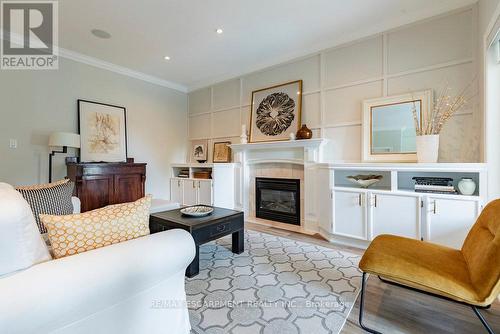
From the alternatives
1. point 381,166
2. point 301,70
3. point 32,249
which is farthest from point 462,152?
point 32,249

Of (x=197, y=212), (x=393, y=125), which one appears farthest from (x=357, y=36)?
(x=197, y=212)

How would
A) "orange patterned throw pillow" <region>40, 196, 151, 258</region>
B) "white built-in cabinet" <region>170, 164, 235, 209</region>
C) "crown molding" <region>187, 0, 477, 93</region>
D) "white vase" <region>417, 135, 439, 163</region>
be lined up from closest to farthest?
"orange patterned throw pillow" <region>40, 196, 151, 258</region> → "white vase" <region>417, 135, 439, 163</region> → "crown molding" <region>187, 0, 477, 93</region> → "white built-in cabinet" <region>170, 164, 235, 209</region>

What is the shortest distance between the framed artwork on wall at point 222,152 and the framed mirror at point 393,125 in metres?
2.56

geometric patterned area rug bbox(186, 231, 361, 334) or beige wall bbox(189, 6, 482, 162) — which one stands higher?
beige wall bbox(189, 6, 482, 162)

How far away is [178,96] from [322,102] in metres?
3.41

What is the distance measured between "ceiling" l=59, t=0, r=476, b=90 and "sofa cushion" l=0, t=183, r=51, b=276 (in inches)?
103

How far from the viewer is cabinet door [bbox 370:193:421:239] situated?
2410mm

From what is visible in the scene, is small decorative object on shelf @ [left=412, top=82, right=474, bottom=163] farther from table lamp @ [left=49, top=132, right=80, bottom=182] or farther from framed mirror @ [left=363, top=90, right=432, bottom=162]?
table lamp @ [left=49, top=132, right=80, bottom=182]

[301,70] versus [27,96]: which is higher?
[301,70]

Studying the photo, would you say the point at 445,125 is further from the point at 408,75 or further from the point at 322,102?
the point at 322,102

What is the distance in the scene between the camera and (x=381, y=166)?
264 cm

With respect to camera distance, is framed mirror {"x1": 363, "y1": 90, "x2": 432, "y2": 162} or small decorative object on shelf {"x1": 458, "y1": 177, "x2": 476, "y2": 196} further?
framed mirror {"x1": 363, "y1": 90, "x2": 432, "y2": 162}

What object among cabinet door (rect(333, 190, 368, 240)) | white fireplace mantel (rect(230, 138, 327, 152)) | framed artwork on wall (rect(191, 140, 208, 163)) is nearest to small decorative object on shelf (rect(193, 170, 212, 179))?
framed artwork on wall (rect(191, 140, 208, 163))

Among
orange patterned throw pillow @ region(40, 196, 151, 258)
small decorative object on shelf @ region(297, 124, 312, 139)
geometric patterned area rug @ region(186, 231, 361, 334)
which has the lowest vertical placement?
geometric patterned area rug @ region(186, 231, 361, 334)
